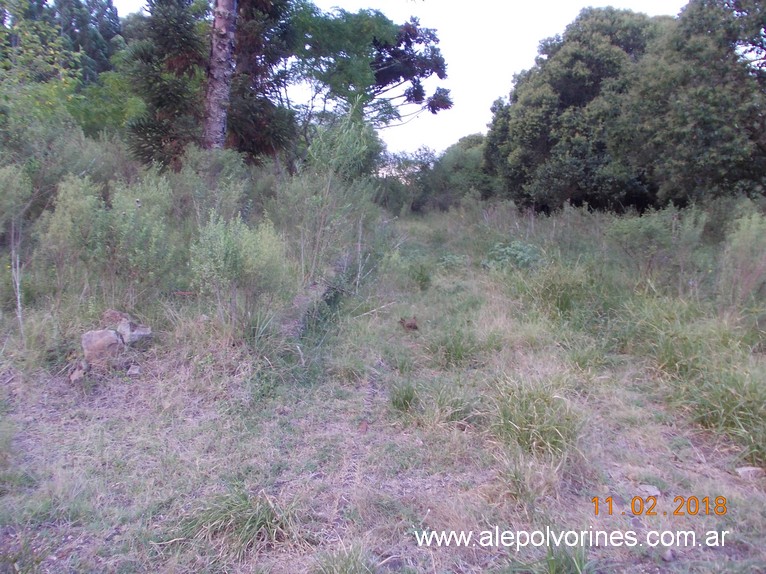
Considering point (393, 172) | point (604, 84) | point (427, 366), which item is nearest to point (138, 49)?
point (427, 366)

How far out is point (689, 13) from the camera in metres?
11.3

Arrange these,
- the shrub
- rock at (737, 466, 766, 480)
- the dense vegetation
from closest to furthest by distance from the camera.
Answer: the dense vegetation
rock at (737, 466, 766, 480)
the shrub

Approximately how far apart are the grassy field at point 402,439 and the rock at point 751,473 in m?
0.04

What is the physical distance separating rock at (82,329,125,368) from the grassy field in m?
0.16

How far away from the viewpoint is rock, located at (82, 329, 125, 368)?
461 cm

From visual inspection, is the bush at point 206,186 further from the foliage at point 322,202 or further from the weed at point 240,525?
the weed at point 240,525

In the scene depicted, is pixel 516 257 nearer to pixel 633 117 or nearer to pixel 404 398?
pixel 404 398

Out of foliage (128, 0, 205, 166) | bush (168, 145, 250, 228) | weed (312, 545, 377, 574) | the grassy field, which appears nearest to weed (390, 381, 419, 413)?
the grassy field

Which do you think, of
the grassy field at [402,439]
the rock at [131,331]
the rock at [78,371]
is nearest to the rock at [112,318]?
the rock at [131,331]

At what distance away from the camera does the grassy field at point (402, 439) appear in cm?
281

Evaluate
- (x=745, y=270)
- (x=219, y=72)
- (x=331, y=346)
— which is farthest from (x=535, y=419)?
(x=219, y=72)

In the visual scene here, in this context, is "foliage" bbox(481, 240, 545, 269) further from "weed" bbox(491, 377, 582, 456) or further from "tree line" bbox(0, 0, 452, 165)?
"weed" bbox(491, 377, 582, 456)

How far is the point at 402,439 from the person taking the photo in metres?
3.97

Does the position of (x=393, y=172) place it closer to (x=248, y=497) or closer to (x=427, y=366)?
(x=427, y=366)
